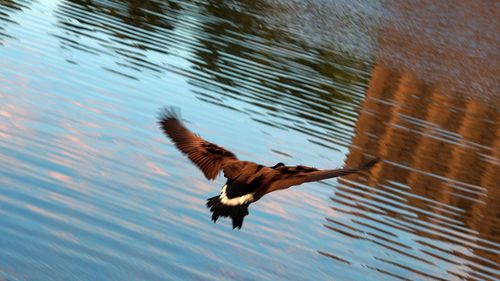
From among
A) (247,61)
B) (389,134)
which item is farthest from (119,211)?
(247,61)

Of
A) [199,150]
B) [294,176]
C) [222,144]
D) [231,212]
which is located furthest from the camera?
[222,144]

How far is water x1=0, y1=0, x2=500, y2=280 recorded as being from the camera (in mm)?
12000

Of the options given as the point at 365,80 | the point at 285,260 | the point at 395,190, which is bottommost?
the point at 365,80

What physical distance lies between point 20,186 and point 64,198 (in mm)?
428

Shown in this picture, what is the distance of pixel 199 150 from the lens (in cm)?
891

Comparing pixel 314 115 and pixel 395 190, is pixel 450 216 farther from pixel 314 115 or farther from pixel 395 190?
pixel 314 115

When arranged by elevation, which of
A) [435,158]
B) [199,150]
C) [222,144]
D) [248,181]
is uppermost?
[248,181]

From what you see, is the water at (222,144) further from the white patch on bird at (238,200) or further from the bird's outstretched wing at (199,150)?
the white patch on bird at (238,200)

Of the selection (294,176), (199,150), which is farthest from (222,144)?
(294,176)

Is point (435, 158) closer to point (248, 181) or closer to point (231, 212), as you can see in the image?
point (248, 181)

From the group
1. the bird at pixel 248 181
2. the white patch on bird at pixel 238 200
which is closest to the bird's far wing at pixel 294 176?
the bird at pixel 248 181

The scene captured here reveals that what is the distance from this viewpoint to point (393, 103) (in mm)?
26453

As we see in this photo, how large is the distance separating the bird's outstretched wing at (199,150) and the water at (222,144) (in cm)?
202

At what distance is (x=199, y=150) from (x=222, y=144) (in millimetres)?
7648
